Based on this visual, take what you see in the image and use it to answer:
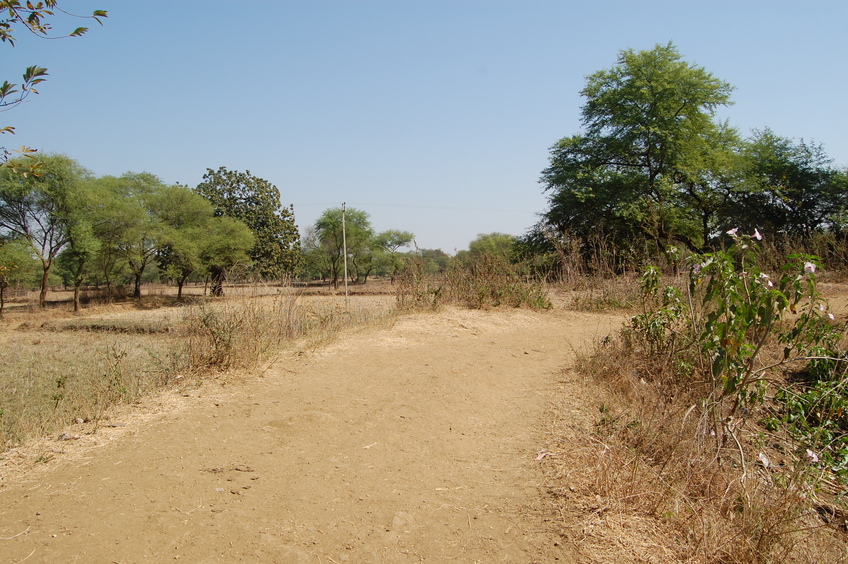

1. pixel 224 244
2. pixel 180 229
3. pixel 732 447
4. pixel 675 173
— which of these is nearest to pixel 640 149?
pixel 675 173

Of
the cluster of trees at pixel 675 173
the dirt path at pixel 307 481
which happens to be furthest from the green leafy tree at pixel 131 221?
the dirt path at pixel 307 481

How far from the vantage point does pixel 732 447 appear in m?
4.01

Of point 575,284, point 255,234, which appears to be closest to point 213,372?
point 575,284

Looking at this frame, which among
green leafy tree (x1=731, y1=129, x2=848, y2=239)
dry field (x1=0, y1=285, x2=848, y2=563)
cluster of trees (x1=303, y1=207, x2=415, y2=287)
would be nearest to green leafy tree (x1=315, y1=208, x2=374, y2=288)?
cluster of trees (x1=303, y1=207, x2=415, y2=287)

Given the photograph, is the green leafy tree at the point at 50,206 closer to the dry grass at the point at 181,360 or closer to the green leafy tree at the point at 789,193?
the dry grass at the point at 181,360

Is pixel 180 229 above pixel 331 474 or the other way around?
above

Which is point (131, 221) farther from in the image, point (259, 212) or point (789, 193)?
point (789, 193)

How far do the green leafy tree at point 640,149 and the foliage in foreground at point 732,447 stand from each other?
15.3 m

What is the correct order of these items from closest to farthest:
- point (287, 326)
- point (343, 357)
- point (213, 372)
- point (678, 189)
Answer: point (213, 372)
point (343, 357)
point (287, 326)
point (678, 189)

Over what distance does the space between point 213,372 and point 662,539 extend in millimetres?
4756

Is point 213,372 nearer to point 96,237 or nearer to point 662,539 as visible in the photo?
point 662,539

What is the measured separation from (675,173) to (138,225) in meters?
27.6

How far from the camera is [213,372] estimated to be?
19.1 ft

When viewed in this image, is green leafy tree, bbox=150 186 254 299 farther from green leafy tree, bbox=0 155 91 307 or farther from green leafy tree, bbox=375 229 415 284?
green leafy tree, bbox=375 229 415 284
